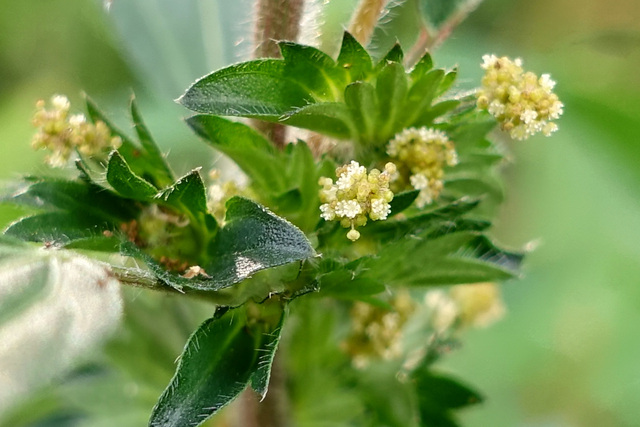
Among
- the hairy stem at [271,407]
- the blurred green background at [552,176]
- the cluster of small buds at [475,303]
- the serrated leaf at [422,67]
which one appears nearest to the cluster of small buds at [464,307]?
the cluster of small buds at [475,303]

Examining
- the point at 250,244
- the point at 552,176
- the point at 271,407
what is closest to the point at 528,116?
the point at 250,244

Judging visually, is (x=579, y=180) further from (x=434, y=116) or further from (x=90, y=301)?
(x=90, y=301)

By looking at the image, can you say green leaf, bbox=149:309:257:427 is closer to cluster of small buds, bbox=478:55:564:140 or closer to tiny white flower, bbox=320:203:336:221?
tiny white flower, bbox=320:203:336:221

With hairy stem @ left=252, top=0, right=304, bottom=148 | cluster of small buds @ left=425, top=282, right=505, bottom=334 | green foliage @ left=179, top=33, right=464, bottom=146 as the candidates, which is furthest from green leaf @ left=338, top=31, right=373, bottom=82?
cluster of small buds @ left=425, top=282, right=505, bottom=334

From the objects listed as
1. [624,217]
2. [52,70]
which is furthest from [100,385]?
[624,217]

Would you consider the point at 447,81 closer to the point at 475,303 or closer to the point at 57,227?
the point at 57,227
